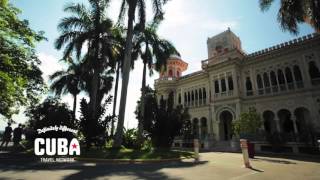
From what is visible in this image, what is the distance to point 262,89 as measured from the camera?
2744 cm

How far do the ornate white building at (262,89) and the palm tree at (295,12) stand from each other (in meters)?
9.02

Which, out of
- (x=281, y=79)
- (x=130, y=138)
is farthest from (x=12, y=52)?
(x=281, y=79)

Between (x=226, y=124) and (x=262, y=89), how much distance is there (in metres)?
6.95

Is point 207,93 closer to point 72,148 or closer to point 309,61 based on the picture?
point 309,61

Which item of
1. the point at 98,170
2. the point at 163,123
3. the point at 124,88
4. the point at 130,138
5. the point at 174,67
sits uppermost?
the point at 174,67

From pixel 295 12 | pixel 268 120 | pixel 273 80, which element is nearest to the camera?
pixel 295 12

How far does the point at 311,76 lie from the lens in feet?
79.5

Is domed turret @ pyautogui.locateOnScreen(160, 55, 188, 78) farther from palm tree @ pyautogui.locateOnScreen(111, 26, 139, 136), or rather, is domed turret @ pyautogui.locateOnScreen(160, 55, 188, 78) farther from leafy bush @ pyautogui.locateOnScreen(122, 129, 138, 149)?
leafy bush @ pyautogui.locateOnScreen(122, 129, 138, 149)

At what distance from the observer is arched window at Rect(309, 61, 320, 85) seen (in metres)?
23.5

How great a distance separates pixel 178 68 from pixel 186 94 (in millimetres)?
7582

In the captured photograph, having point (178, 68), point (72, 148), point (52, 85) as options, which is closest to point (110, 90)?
point (52, 85)

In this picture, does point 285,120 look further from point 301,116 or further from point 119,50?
point 119,50

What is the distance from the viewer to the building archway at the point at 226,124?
3072 cm

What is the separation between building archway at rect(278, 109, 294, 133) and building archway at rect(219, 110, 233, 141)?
20.3 feet
